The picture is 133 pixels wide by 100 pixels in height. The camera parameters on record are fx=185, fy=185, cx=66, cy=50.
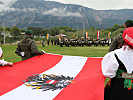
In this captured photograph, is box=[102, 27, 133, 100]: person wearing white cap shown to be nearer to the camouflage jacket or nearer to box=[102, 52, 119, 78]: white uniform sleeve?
box=[102, 52, 119, 78]: white uniform sleeve

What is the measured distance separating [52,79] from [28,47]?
4.77ft

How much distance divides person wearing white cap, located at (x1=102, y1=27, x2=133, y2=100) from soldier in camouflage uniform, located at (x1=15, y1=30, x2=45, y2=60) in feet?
8.18

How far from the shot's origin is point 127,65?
207 centimetres

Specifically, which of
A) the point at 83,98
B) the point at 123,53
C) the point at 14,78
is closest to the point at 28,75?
the point at 14,78

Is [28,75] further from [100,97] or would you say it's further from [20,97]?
[100,97]

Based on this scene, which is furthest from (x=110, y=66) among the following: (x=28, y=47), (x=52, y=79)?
(x=28, y=47)

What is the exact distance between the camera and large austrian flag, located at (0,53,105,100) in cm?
235

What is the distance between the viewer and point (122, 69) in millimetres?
2102

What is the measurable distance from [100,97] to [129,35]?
2.48 feet

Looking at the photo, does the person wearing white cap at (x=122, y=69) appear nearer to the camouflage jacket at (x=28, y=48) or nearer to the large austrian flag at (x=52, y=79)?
the large austrian flag at (x=52, y=79)

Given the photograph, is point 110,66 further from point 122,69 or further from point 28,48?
point 28,48

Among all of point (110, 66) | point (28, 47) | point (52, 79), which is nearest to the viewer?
point (110, 66)

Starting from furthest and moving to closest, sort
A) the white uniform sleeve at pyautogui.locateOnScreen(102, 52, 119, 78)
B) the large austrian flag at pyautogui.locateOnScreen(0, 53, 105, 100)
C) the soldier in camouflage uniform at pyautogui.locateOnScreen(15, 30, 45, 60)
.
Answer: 1. the soldier in camouflage uniform at pyautogui.locateOnScreen(15, 30, 45, 60)
2. the large austrian flag at pyautogui.locateOnScreen(0, 53, 105, 100)
3. the white uniform sleeve at pyautogui.locateOnScreen(102, 52, 119, 78)

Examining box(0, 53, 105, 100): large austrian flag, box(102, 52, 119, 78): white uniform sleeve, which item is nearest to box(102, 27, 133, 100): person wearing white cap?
box(102, 52, 119, 78): white uniform sleeve
